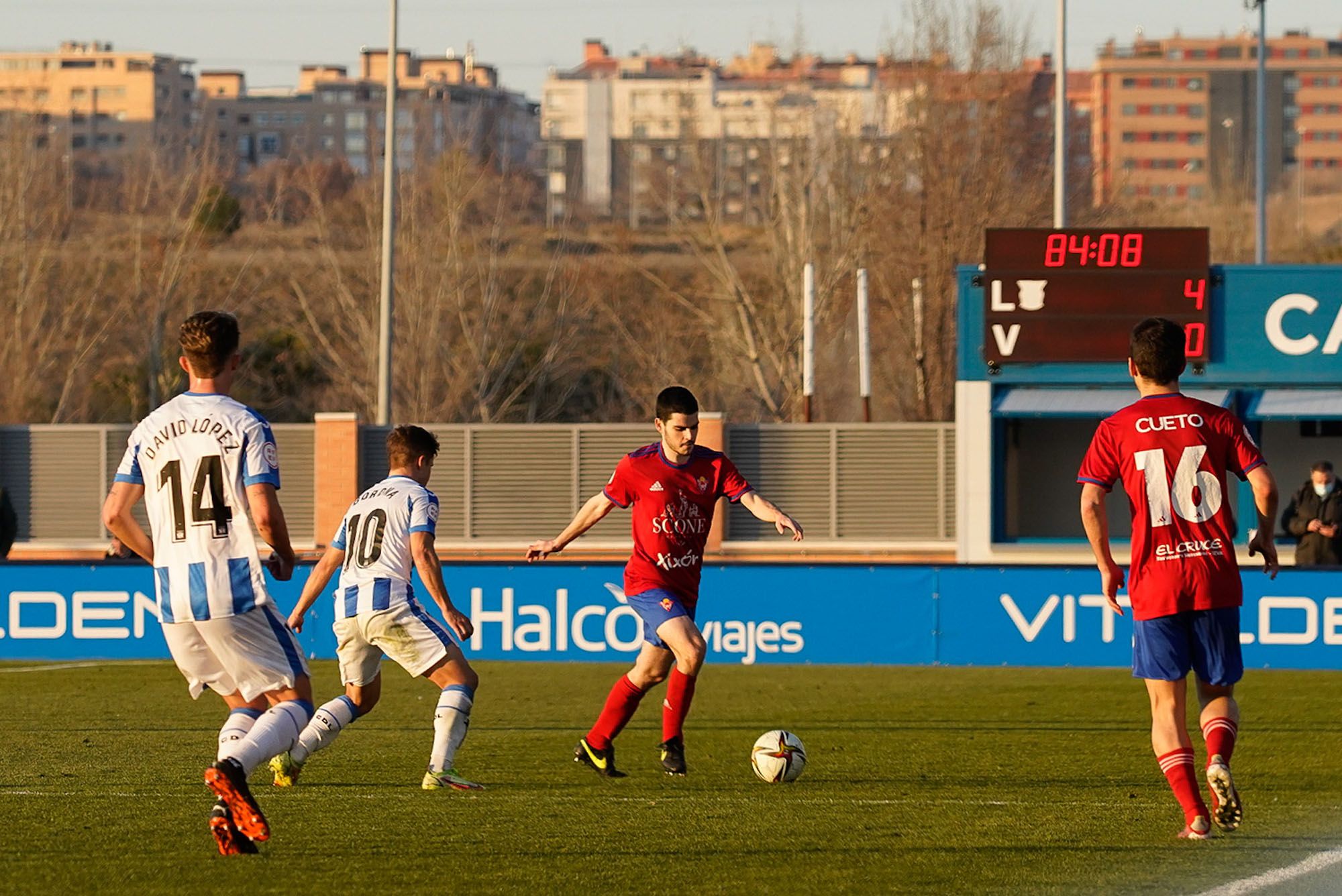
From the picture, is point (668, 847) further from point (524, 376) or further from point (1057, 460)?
point (524, 376)

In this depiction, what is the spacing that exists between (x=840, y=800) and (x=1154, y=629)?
2029 mm

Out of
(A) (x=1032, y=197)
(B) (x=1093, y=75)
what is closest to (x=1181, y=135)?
(B) (x=1093, y=75)

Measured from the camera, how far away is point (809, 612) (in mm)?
17016

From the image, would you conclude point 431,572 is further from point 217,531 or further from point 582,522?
point 217,531

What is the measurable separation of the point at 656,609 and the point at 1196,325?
16.0 metres

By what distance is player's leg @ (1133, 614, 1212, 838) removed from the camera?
7344 mm

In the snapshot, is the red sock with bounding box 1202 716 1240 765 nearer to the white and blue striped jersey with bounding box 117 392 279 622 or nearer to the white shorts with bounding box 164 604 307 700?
the white shorts with bounding box 164 604 307 700

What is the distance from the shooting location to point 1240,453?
24.3ft

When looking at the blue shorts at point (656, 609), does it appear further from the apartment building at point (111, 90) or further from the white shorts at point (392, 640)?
the apartment building at point (111, 90)

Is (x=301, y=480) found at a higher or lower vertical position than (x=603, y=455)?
lower

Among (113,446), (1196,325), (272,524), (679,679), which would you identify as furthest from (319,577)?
(113,446)

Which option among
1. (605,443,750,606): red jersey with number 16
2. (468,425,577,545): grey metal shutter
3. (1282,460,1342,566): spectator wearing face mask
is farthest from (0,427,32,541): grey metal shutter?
(605,443,750,606): red jersey with number 16

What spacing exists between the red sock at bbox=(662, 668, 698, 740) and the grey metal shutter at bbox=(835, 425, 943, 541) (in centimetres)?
2253

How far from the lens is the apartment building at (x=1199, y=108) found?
13712 cm
